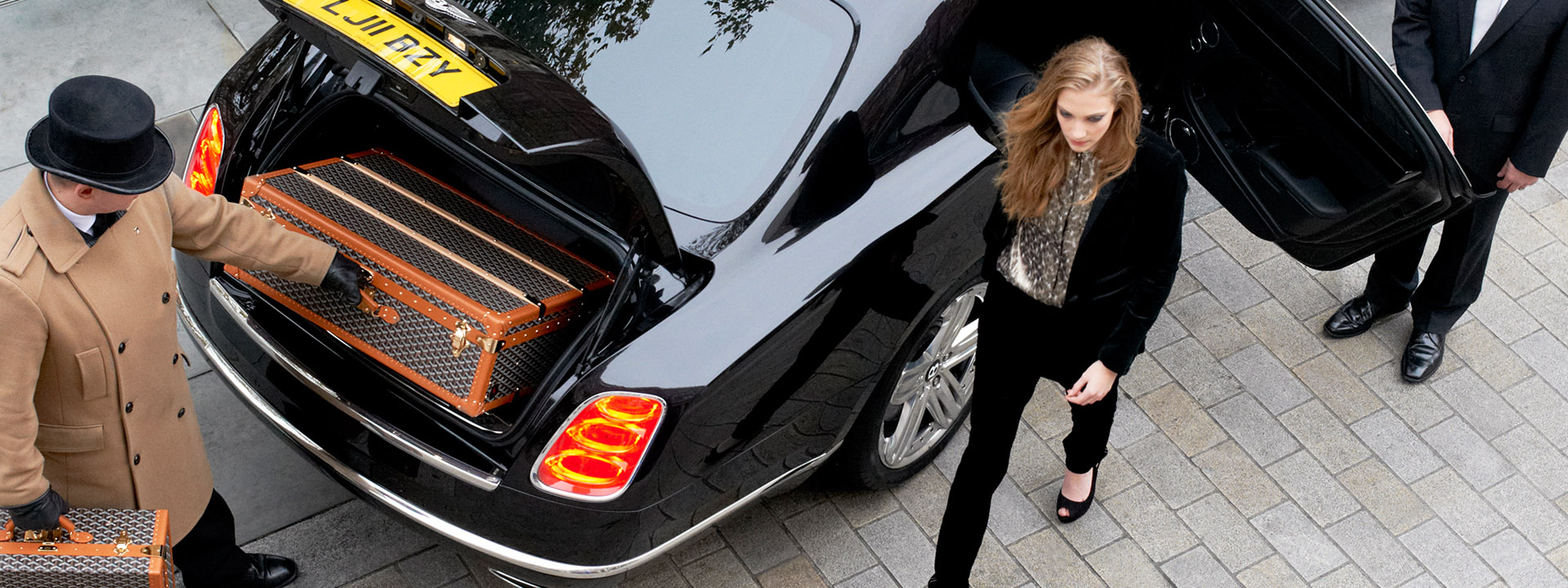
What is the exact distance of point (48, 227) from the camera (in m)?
2.46

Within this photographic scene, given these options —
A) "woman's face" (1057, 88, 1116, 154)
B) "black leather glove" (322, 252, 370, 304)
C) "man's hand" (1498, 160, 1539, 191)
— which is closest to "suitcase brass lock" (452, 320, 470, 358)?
"black leather glove" (322, 252, 370, 304)

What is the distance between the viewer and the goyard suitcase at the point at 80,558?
101 inches

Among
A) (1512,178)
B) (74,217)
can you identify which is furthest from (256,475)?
(1512,178)

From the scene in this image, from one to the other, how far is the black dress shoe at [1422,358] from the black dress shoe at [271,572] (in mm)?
3539

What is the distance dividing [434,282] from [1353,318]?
3.16m

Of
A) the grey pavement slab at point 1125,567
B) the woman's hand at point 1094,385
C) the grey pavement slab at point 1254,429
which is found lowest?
the grey pavement slab at point 1125,567

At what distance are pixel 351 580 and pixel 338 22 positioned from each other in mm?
1584

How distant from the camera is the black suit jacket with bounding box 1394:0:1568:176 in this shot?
3.71m

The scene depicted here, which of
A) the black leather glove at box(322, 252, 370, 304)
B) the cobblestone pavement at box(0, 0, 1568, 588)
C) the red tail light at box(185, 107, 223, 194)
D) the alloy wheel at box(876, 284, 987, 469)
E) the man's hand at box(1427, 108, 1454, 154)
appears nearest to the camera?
the black leather glove at box(322, 252, 370, 304)

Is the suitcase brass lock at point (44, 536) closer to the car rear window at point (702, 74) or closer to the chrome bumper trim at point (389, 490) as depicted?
the chrome bumper trim at point (389, 490)

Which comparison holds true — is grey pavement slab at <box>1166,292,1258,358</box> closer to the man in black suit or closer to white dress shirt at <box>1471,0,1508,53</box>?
the man in black suit

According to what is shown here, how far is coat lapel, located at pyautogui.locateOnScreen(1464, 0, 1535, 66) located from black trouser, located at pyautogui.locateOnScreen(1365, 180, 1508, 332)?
1.87ft

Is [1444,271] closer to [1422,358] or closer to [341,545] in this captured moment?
[1422,358]

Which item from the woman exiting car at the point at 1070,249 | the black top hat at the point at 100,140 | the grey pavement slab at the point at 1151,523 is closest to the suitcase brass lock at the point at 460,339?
the black top hat at the point at 100,140
